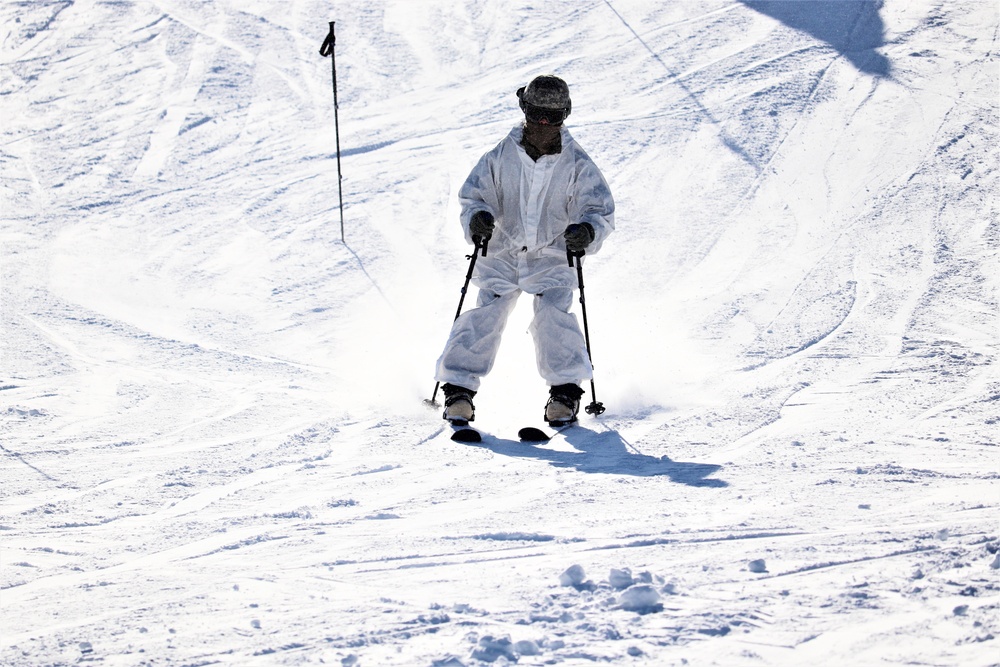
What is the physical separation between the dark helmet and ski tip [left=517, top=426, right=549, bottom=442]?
141cm

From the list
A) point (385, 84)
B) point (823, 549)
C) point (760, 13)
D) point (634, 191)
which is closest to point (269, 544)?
point (823, 549)

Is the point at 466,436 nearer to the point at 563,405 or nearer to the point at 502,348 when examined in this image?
the point at 563,405

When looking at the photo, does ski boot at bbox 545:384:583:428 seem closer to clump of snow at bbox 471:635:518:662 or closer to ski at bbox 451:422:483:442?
ski at bbox 451:422:483:442

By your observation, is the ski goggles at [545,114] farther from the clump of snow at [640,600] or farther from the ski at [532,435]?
the clump of snow at [640,600]

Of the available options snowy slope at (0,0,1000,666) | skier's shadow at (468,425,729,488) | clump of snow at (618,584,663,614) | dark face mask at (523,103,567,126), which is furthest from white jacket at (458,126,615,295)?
clump of snow at (618,584,663,614)

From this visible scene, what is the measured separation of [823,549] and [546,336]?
2284 millimetres

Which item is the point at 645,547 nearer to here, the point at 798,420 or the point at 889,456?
the point at 889,456

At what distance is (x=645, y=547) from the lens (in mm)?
4098

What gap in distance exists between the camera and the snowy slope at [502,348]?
3.71m

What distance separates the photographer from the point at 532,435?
222 inches

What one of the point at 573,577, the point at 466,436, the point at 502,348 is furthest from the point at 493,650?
the point at 502,348

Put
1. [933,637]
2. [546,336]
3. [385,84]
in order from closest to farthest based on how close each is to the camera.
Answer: [933,637], [546,336], [385,84]

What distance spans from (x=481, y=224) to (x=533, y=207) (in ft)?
1.07

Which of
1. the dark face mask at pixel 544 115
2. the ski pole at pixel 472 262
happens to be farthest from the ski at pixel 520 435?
the dark face mask at pixel 544 115
